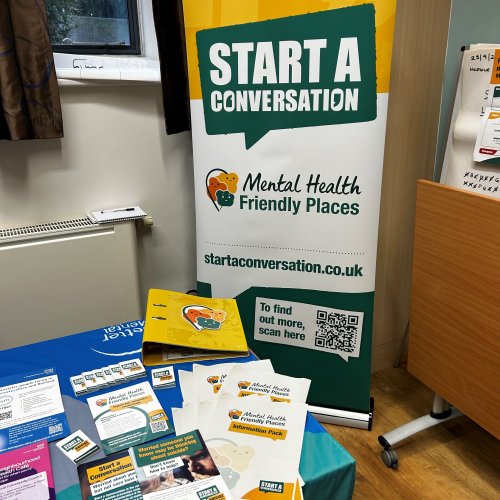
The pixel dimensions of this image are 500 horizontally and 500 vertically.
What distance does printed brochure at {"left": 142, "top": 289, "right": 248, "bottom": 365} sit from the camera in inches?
48.7

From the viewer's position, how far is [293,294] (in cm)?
188

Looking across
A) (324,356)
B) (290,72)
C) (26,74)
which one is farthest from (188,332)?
(26,74)

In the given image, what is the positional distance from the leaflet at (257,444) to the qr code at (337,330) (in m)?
0.85

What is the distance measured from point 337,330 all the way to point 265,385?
830 mm

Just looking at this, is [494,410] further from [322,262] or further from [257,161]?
[257,161]

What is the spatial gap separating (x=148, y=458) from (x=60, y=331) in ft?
3.86

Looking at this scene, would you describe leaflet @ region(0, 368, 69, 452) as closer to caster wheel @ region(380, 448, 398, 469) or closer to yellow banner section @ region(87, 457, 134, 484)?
yellow banner section @ region(87, 457, 134, 484)

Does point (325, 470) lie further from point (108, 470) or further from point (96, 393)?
point (96, 393)

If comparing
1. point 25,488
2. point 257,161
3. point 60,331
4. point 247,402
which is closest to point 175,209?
point 257,161

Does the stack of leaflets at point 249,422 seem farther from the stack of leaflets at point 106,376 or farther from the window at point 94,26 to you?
the window at point 94,26

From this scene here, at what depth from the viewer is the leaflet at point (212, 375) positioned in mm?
1101

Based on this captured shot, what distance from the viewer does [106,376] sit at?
116cm

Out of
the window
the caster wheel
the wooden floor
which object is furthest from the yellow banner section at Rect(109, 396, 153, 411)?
the window

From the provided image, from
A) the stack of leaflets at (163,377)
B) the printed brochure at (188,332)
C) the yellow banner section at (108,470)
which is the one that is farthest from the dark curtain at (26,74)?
the yellow banner section at (108,470)
